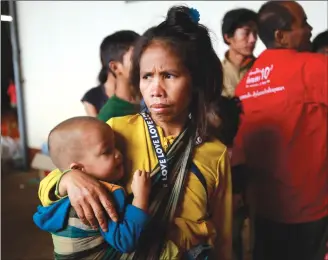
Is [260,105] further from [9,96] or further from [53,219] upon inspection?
[9,96]

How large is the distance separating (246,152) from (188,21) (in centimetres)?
84

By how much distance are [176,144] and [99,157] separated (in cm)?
19

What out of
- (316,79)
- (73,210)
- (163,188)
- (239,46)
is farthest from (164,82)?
(239,46)

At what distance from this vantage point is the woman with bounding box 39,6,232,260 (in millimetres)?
868

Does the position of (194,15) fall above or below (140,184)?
above

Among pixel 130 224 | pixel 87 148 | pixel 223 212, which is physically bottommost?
pixel 223 212

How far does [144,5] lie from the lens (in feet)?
10.4

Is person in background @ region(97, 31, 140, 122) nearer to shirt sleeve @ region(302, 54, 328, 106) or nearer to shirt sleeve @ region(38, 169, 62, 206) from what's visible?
shirt sleeve @ region(38, 169, 62, 206)

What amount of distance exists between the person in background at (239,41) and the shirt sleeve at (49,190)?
53.1 inches

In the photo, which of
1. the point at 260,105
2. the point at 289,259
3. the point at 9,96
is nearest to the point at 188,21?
the point at 260,105

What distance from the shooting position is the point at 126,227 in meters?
0.77

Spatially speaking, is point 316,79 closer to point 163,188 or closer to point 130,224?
point 163,188

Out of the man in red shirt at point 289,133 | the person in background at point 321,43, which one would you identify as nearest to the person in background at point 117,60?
the man in red shirt at point 289,133

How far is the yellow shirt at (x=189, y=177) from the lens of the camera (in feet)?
2.91
